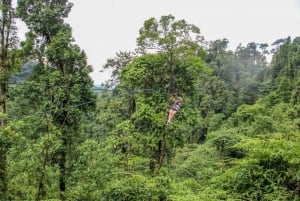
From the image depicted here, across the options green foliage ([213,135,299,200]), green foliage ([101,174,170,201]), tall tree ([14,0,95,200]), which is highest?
tall tree ([14,0,95,200])

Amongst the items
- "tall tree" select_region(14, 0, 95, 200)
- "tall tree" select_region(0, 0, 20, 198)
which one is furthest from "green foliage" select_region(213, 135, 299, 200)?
"tall tree" select_region(0, 0, 20, 198)

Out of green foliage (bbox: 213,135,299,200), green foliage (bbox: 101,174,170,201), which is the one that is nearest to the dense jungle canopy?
green foliage (bbox: 101,174,170,201)

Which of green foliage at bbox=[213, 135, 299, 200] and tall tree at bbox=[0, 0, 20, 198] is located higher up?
Result: tall tree at bbox=[0, 0, 20, 198]

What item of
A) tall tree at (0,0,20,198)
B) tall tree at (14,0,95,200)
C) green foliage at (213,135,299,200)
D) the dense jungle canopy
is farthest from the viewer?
tall tree at (14,0,95,200)

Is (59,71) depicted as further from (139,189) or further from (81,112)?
(139,189)

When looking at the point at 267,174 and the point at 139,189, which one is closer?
the point at 267,174

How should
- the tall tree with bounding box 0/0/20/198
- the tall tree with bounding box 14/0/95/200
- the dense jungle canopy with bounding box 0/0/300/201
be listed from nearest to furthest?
the dense jungle canopy with bounding box 0/0/300/201 → the tall tree with bounding box 0/0/20/198 → the tall tree with bounding box 14/0/95/200

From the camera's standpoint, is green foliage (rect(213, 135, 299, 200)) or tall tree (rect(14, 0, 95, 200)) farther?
tall tree (rect(14, 0, 95, 200))

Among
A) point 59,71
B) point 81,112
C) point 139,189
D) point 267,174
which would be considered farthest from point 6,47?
point 267,174

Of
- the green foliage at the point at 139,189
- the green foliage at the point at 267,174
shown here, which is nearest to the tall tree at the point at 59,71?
the green foliage at the point at 139,189

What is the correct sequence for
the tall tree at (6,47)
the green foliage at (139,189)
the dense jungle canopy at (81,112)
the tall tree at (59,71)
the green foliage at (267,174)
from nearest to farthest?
the green foliage at (267,174), the green foliage at (139,189), the dense jungle canopy at (81,112), the tall tree at (6,47), the tall tree at (59,71)

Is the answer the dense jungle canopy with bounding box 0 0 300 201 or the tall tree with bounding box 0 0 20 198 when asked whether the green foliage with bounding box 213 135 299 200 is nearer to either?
the dense jungle canopy with bounding box 0 0 300 201

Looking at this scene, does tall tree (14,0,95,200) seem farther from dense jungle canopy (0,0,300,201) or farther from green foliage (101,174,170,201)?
green foliage (101,174,170,201)

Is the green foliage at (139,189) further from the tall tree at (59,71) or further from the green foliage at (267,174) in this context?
the green foliage at (267,174)
